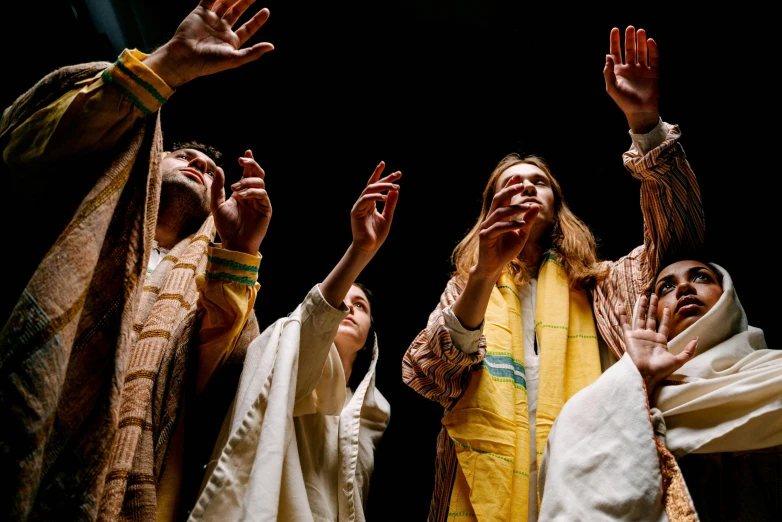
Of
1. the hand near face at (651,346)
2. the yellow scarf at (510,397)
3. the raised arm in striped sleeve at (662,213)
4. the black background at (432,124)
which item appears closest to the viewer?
the hand near face at (651,346)

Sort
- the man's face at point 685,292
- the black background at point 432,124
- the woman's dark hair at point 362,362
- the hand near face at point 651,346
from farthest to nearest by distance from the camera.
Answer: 1. the black background at point 432,124
2. the woman's dark hair at point 362,362
3. the man's face at point 685,292
4. the hand near face at point 651,346

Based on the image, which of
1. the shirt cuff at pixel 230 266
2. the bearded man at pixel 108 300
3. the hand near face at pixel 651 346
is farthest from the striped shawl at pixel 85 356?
the hand near face at pixel 651 346

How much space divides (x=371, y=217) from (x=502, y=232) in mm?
383

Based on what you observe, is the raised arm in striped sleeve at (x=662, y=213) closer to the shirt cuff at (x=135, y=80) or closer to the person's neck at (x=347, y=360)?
the person's neck at (x=347, y=360)

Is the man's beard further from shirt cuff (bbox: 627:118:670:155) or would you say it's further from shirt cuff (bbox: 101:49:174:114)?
shirt cuff (bbox: 627:118:670:155)

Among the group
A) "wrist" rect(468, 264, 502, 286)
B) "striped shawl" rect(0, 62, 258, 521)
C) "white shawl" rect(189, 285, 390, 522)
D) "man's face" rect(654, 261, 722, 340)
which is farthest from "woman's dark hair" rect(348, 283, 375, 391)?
"man's face" rect(654, 261, 722, 340)

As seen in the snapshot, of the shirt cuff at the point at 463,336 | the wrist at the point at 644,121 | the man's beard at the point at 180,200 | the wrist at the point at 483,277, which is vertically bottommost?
the shirt cuff at the point at 463,336

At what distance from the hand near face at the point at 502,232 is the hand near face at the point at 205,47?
775 mm

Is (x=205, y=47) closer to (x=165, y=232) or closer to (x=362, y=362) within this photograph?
(x=165, y=232)

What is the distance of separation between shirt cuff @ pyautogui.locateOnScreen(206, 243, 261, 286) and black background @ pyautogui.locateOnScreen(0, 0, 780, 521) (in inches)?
47.1

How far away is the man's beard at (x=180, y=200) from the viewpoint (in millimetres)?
2195

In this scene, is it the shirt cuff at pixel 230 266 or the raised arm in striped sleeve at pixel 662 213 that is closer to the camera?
the shirt cuff at pixel 230 266

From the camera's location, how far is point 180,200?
2.20 m

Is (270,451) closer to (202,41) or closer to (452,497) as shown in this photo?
(452,497)
